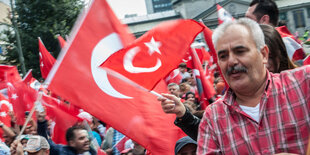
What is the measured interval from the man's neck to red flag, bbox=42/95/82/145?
3.49 m

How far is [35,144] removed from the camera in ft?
16.1

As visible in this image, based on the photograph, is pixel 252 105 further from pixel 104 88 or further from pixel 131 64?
pixel 104 88

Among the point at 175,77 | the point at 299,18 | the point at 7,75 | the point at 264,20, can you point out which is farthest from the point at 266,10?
the point at 299,18

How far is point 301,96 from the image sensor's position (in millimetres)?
2014

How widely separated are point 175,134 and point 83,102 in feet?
2.85

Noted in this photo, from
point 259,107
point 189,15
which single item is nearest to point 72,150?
point 259,107

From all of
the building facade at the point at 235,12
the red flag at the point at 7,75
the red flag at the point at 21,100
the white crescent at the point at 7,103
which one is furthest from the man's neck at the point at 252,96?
the building facade at the point at 235,12

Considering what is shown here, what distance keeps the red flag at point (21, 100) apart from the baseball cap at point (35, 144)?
2.07m

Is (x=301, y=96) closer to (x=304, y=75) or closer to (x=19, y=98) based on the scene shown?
(x=304, y=75)

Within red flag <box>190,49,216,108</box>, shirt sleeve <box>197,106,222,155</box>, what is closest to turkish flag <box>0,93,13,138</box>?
red flag <box>190,49,216,108</box>

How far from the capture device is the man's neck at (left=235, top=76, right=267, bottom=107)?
2.12 metres

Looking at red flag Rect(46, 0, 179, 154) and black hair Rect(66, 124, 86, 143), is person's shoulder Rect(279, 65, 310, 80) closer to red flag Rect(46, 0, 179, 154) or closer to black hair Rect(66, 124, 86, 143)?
red flag Rect(46, 0, 179, 154)

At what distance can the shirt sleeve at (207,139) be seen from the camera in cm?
209

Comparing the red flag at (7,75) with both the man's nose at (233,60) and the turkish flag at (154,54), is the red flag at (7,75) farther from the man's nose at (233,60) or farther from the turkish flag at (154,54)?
the man's nose at (233,60)
